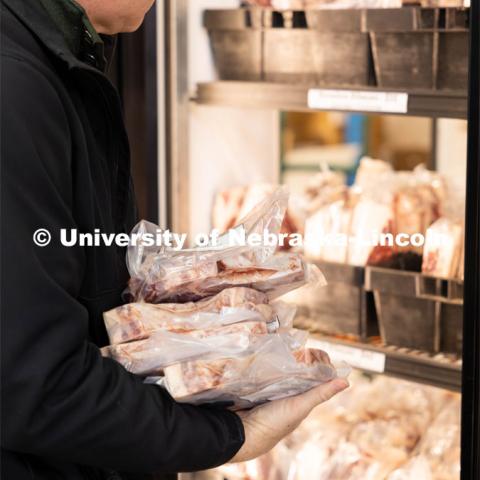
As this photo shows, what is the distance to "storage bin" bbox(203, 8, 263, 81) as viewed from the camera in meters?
2.28

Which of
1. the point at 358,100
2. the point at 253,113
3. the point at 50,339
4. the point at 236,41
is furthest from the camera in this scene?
the point at 253,113

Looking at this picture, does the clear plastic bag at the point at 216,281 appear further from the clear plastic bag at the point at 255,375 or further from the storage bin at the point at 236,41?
the storage bin at the point at 236,41

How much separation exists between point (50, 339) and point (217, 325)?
284 mm

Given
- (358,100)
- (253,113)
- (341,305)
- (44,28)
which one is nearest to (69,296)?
(44,28)

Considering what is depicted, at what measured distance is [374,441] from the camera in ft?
7.27

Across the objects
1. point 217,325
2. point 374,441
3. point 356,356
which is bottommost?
point 374,441

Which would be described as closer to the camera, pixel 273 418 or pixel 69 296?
pixel 69 296

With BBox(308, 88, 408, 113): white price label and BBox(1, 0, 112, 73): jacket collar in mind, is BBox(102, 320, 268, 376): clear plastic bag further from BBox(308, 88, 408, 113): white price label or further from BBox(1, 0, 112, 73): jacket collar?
BBox(308, 88, 408, 113): white price label

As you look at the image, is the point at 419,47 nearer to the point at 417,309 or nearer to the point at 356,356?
the point at 417,309

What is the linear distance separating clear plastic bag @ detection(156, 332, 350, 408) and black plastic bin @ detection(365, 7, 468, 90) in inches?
34.5

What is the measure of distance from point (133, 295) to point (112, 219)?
13 centimetres

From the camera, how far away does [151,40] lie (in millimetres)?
2217

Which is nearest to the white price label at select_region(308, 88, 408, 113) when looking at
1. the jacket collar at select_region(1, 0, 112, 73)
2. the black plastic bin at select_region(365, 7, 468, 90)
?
the black plastic bin at select_region(365, 7, 468, 90)

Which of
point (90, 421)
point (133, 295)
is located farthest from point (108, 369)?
point (133, 295)
